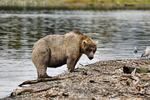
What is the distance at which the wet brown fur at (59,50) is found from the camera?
2353 centimetres

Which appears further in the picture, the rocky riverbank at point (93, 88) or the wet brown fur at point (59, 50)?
the wet brown fur at point (59, 50)

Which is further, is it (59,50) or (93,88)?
(59,50)

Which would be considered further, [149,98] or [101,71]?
[101,71]

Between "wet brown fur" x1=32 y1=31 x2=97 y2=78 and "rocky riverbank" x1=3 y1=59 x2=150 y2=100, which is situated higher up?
"wet brown fur" x1=32 y1=31 x2=97 y2=78

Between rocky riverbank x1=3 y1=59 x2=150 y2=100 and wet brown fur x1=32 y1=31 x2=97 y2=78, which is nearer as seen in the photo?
rocky riverbank x1=3 y1=59 x2=150 y2=100

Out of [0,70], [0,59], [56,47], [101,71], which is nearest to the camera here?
[56,47]

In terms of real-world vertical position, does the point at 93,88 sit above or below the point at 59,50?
below

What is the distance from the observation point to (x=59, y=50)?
23.8 m

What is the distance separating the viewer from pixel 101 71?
25.5m

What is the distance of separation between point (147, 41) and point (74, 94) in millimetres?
47169

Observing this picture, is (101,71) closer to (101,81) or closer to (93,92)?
(101,81)

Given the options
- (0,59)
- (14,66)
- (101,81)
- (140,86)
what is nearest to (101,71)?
(101,81)

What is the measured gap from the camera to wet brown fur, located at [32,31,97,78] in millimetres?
23531

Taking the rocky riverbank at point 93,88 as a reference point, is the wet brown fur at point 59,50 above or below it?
above
